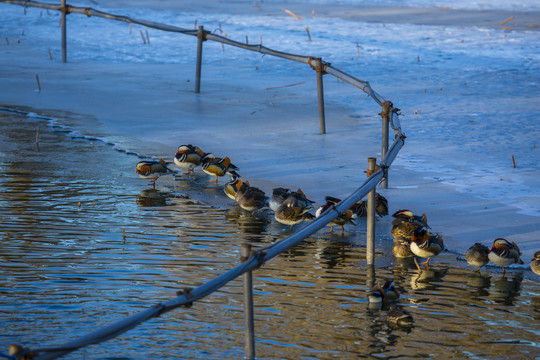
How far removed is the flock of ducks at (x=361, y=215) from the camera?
566 cm

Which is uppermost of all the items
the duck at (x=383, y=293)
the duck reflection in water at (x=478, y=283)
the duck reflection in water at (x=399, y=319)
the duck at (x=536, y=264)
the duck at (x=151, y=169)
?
the duck at (x=151, y=169)

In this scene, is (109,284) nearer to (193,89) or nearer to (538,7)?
(193,89)

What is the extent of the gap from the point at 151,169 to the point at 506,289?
4.16 meters

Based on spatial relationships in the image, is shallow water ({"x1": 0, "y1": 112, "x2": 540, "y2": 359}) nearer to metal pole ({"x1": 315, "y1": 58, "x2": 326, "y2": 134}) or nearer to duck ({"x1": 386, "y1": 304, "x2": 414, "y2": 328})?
duck ({"x1": 386, "y1": 304, "x2": 414, "y2": 328})

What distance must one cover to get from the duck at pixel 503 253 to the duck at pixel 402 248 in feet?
2.27

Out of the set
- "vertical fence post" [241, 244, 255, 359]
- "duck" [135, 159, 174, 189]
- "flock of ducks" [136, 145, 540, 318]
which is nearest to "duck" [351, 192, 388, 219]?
"flock of ducks" [136, 145, 540, 318]

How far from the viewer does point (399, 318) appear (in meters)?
4.85

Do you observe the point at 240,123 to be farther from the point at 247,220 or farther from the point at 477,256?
the point at 477,256

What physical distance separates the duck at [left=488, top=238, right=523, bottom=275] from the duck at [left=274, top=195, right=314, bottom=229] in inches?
69.9

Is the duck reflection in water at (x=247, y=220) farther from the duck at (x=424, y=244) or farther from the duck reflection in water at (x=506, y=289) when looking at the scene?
the duck reflection in water at (x=506, y=289)

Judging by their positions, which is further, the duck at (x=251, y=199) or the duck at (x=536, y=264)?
the duck at (x=251, y=199)

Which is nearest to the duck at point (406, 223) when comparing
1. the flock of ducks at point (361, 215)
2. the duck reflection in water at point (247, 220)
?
the flock of ducks at point (361, 215)

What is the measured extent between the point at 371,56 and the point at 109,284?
13.7 m

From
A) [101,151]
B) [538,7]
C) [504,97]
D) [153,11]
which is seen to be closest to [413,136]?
[504,97]
